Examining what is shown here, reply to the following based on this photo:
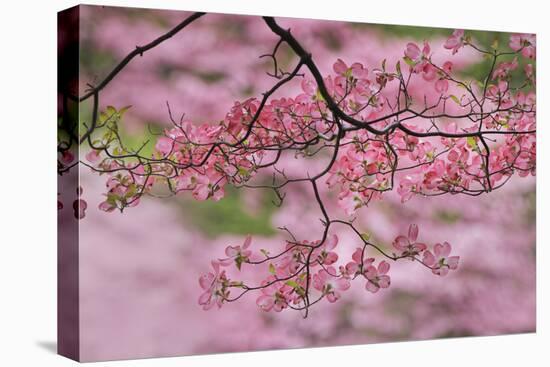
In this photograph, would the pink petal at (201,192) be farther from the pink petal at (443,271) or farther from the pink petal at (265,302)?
the pink petal at (443,271)

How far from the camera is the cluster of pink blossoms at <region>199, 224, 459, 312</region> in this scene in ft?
18.0

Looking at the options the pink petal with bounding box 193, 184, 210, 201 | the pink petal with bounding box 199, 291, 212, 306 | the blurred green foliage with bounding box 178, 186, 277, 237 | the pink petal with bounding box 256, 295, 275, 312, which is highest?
the pink petal with bounding box 193, 184, 210, 201

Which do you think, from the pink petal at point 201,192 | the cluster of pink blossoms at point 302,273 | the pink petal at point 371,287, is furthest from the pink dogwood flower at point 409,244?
the pink petal at point 201,192

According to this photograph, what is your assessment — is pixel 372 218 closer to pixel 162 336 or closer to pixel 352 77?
pixel 352 77

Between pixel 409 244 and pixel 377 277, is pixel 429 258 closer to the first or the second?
pixel 409 244

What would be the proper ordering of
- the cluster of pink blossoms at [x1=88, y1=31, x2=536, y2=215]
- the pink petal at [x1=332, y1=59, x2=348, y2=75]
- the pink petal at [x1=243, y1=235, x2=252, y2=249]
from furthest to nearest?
the pink petal at [x1=332, y1=59, x2=348, y2=75] < the pink petal at [x1=243, y1=235, x2=252, y2=249] < the cluster of pink blossoms at [x1=88, y1=31, x2=536, y2=215]

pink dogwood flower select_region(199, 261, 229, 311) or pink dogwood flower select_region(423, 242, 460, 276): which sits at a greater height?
pink dogwood flower select_region(423, 242, 460, 276)

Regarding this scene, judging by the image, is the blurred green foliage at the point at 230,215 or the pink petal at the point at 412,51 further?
the pink petal at the point at 412,51

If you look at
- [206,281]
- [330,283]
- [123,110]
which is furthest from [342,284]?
[123,110]

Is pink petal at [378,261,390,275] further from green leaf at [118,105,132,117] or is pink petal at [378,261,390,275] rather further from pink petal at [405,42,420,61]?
green leaf at [118,105,132,117]

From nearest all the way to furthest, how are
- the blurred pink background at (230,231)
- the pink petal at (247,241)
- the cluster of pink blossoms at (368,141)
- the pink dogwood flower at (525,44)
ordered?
the blurred pink background at (230,231) → the cluster of pink blossoms at (368,141) → the pink petal at (247,241) → the pink dogwood flower at (525,44)

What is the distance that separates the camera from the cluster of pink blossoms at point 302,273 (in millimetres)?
5477

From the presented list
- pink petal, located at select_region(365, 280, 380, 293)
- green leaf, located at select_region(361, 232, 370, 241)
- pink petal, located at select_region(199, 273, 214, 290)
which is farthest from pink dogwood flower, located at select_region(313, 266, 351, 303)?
pink petal, located at select_region(199, 273, 214, 290)

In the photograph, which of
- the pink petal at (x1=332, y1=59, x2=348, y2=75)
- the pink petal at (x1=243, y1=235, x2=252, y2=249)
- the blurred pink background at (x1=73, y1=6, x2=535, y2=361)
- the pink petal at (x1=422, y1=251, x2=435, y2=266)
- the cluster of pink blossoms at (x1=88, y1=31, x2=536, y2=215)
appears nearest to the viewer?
the blurred pink background at (x1=73, y1=6, x2=535, y2=361)
